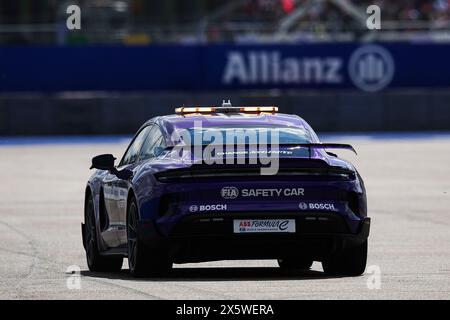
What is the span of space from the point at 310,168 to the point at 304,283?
2.70 ft

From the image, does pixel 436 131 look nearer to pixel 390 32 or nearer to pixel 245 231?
pixel 390 32

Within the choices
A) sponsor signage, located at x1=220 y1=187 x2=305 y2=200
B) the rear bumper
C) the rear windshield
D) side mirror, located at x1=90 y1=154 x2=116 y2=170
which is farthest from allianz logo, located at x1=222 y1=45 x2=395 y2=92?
sponsor signage, located at x1=220 y1=187 x2=305 y2=200

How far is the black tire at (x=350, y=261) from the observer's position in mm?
11273

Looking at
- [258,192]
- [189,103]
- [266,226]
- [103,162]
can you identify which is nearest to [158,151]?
[103,162]

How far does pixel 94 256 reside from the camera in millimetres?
12531

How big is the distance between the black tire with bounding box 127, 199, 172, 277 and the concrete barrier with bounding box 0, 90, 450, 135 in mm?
22707

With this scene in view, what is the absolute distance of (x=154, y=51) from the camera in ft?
118

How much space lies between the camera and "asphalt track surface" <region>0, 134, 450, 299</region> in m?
10.3

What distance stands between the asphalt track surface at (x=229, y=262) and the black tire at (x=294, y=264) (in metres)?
0.09

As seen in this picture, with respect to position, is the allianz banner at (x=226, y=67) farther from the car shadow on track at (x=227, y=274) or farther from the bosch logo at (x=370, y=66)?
the car shadow on track at (x=227, y=274)

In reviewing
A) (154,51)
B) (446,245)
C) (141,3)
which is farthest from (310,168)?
(141,3)

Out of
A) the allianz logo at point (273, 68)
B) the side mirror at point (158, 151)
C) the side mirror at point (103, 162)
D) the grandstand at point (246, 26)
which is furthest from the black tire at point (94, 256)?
the allianz logo at point (273, 68)

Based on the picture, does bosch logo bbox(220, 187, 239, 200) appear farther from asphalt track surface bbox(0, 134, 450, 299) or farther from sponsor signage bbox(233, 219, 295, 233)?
asphalt track surface bbox(0, 134, 450, 299)

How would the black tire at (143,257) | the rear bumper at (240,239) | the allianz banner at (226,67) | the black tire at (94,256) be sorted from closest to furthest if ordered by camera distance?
the rear bumper at (240,239)
the black tire at (143,257)
the black tire at (94,256)
the allianz banner at (226,67)
